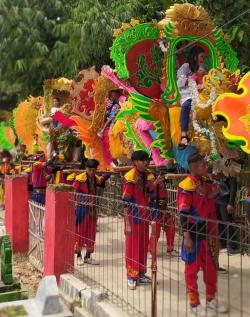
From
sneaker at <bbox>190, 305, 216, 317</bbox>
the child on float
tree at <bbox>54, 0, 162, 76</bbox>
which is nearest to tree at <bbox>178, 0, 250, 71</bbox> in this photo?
the child on float

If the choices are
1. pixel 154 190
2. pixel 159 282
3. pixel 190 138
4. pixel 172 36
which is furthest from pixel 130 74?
pixel 159 282

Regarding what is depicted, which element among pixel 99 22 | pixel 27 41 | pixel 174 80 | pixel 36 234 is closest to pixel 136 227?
pixel 174 80

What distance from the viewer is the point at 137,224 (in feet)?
16.2

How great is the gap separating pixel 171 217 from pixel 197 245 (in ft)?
1.21

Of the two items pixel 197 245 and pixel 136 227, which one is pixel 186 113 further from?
pixel 197 245

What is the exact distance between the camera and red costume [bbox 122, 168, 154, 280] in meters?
4.91

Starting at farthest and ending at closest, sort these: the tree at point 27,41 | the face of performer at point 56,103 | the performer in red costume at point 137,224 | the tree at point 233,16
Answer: the tree at point 27,41
the face of performer at point 56,103
the tree at point 233,16
the performer in red costume at point 137,224

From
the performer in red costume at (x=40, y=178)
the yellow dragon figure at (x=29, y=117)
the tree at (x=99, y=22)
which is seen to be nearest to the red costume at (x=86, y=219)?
the performer in red costume at (x=40, y=178)

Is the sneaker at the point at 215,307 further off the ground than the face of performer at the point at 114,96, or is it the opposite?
the face of performer at the point at 114,96

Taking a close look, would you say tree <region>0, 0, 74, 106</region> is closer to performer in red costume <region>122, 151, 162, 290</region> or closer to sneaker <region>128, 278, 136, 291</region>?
performer in red costume <region>122, 151, 162, 290</region>

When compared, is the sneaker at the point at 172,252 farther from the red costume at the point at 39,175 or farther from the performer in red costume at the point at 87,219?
the red costume at the point at 39,175

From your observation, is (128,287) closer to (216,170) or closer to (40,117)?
(216,170)

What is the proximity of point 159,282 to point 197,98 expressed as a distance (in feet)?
6.89

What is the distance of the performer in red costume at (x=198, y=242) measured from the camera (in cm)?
393
